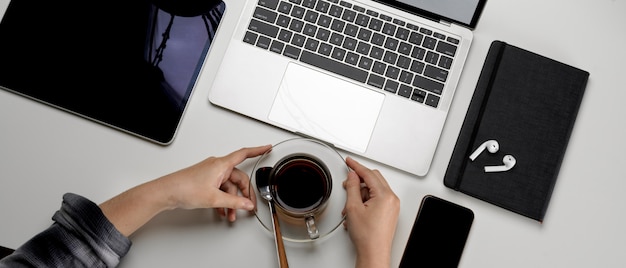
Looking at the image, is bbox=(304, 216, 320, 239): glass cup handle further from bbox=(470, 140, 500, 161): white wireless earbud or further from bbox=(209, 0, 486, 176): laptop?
bbox=(470, 140, 500, 161): white wireless earbud

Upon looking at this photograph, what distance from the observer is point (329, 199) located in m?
0.81

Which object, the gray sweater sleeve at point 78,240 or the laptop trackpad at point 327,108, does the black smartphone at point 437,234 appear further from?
the gray sweater sleeve at point 78,240

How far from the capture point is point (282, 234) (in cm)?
82

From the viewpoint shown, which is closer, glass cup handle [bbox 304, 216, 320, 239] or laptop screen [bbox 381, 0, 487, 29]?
glass cup handle [bbox 304, 216, 320, 239]

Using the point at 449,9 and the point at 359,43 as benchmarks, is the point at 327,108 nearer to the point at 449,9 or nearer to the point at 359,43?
the point at 359,43

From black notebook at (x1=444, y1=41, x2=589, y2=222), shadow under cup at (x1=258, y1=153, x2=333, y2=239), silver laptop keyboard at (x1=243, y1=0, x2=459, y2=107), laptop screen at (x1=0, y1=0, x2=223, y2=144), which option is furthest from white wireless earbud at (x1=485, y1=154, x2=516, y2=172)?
laptop screen at (x1=0, y1=0, x2=223, y2=144)

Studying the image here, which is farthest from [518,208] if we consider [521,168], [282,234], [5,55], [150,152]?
[5,55]

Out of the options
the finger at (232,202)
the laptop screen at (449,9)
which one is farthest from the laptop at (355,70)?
the finger at (232,202)

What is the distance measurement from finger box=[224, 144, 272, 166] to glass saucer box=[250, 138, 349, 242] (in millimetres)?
13

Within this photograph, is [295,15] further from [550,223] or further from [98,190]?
[550,223]

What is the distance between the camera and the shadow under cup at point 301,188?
30.5 inches

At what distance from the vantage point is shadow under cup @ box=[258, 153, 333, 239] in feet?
2.55

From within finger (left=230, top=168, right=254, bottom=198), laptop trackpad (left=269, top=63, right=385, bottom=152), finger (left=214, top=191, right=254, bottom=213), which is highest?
laptop trackpad (left=269, top=63, right=385, bottom=152)

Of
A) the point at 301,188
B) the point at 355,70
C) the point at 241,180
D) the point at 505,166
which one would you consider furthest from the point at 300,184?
the point at 505,166
